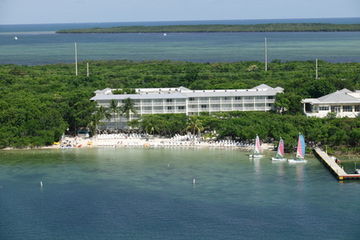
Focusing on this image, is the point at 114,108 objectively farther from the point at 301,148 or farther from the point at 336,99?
the point at 336,99

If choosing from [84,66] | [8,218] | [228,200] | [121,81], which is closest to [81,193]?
[8,218]

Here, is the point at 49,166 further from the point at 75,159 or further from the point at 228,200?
the point at 228,200

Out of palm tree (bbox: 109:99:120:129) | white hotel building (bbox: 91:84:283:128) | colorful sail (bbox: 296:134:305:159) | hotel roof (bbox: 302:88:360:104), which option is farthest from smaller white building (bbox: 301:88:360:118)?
palm tree (bbox: 109:99:120:129)

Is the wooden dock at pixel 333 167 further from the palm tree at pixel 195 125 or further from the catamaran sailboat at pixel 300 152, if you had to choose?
the palm tree at pixel 195 125

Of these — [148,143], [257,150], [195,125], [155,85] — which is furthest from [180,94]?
[155,85]

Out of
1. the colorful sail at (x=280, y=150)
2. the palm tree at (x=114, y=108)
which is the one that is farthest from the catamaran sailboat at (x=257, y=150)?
the palm tree at (x=114, y=108)

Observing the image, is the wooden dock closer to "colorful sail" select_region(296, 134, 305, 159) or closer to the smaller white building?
"colorful sail" select_region(296, 134, 305, 159)
